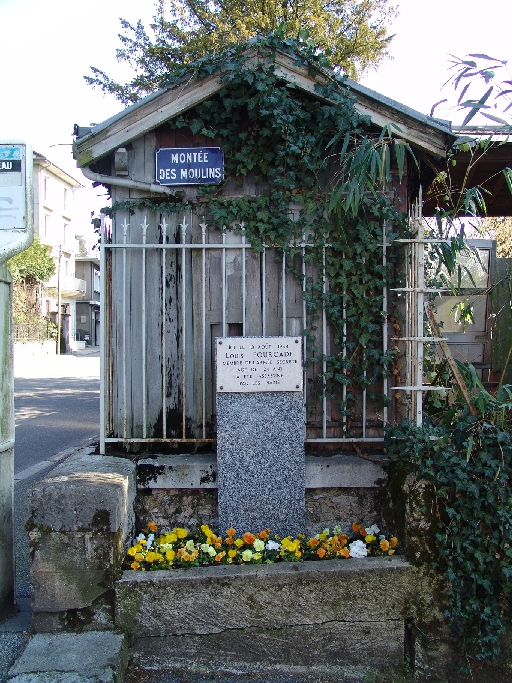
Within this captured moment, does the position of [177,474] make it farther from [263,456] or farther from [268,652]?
[268,652]

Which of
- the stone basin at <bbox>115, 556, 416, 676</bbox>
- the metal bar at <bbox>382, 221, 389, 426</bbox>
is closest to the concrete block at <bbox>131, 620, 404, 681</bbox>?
the stone basin at <bbox>115, 556, 416, 676</bbox>

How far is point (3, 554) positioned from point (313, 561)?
1.82 m

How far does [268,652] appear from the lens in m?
3.15

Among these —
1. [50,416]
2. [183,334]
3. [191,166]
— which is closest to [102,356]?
[183,334]

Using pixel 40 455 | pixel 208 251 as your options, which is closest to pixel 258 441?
pixel 208 251

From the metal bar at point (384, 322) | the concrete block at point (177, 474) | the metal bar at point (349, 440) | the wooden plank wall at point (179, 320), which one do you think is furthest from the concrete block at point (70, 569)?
the metal bar at point (384, 322)

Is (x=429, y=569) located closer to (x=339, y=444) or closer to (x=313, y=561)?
(x=313, y=561)

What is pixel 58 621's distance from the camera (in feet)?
10.3

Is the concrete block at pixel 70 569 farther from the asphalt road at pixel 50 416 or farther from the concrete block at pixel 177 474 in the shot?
the asphalt road at pixel 50 416

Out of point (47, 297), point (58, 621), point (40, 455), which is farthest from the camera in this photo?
point (47, 297)

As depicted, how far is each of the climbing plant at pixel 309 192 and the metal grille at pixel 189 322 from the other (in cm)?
8

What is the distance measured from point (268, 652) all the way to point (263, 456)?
1.08 metres

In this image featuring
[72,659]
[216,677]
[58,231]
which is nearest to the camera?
[72,659]

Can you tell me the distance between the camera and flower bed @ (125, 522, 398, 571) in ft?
11.1
